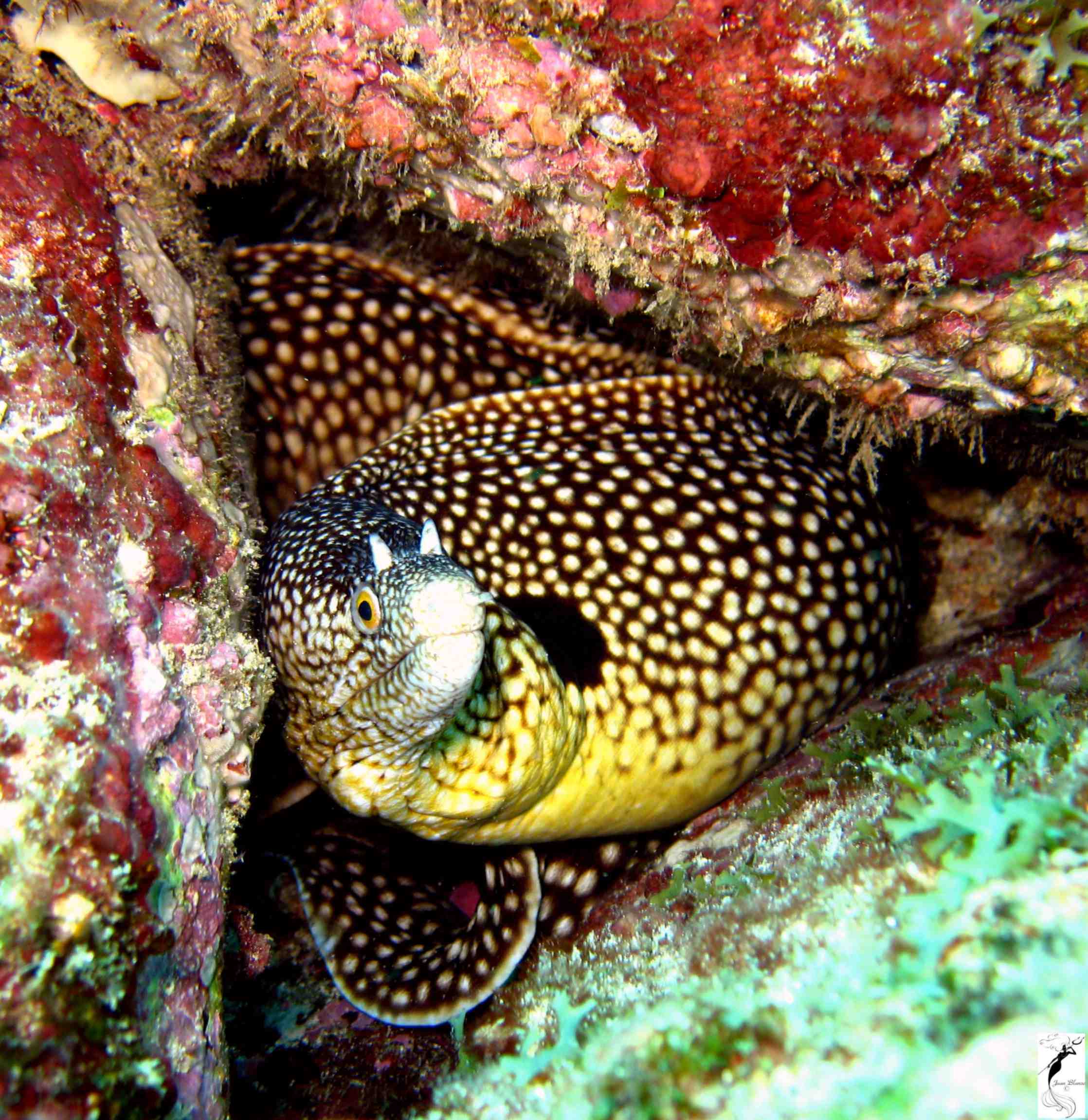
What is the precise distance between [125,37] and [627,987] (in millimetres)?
3591

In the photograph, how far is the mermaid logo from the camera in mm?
1229

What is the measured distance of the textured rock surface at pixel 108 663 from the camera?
66.2 inches

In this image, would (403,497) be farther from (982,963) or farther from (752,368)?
(982,963)

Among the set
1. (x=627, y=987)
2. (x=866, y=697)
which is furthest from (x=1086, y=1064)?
(x=866, y=697)

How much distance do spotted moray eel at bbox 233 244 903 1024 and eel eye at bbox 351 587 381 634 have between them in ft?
0.06

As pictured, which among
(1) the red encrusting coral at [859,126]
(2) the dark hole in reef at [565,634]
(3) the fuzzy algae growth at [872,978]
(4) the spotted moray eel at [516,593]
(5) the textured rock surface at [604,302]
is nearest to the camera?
(3) the fuzzy algae growth at [872,978]

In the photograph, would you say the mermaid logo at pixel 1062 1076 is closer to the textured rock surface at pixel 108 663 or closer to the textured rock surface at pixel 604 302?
the textured rock surface at pixel 604 302

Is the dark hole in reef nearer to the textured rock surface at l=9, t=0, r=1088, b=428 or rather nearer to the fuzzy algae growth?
the fuzzy algae growth

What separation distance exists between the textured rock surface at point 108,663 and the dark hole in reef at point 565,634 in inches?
44.5

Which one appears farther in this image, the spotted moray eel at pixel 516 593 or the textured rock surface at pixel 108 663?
the spotted moray eel at pixel 516 593

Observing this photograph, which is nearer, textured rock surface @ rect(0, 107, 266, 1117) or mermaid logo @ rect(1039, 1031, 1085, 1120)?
mermaid logo @ rect(1039, 1031, 1085, 1120)

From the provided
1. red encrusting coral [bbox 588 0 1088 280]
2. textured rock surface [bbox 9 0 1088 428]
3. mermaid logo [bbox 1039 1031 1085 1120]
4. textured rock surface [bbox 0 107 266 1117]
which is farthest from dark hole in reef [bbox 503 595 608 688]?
mermaid logo [bbox 1039 1031 1085 1120]

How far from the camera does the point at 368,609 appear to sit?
241 cm

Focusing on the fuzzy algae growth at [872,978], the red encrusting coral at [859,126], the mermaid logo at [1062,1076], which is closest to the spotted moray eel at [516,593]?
the fuzzy algae growth at [872,978]
